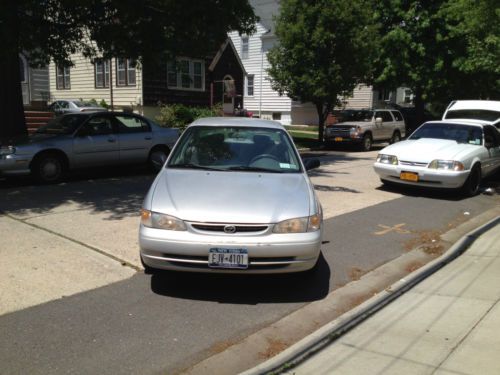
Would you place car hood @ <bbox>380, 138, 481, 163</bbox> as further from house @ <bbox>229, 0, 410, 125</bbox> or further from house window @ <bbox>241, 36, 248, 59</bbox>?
house window @ <bbox>241, 36, 248, 59</bbox>

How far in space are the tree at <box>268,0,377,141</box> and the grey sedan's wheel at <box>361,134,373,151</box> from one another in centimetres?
214

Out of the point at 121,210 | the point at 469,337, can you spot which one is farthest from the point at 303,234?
the point at 121,210

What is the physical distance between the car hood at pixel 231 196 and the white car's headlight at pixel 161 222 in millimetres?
48

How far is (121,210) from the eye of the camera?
776 cm

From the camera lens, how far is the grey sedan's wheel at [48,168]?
32.1 feet

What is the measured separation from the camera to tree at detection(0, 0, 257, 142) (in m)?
10.2

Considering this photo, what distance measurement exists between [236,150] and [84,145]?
19.5 feet

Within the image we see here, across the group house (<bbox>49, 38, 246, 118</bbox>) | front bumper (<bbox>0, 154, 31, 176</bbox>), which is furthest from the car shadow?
house (<bbox>49, 38, 246, 118</bbox>)

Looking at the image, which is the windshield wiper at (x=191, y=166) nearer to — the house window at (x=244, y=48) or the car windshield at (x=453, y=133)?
the car windshield at (x=453, y=133)

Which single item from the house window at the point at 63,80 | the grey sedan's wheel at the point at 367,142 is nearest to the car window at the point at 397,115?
the grey sedan's wheel at the point at 367,142

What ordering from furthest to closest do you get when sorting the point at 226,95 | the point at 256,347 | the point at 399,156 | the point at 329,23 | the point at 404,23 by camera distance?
the point at 226,95 < the point at 404,23 < the point at 329,23 < the point at 399,156 < the point at 256,347

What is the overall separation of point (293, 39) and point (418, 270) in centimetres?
1506

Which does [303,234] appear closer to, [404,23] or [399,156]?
[399,156]

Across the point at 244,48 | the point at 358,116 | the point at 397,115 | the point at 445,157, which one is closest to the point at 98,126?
the point at 445,157
